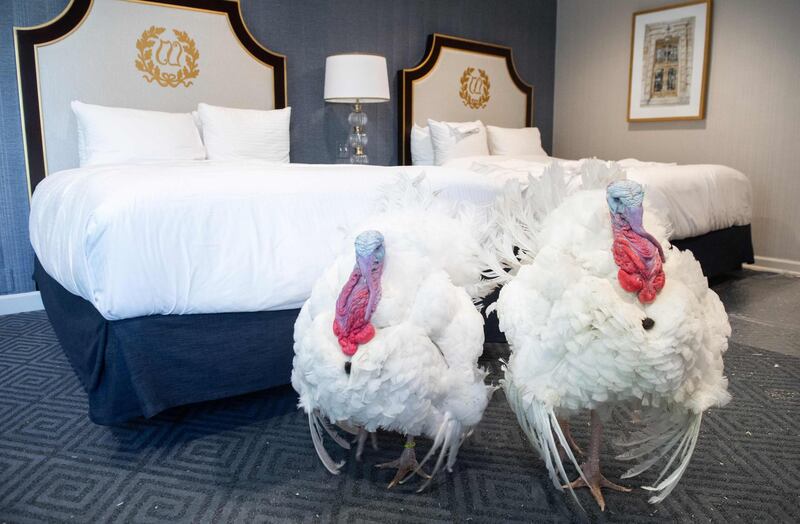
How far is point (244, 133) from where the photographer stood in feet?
11.0

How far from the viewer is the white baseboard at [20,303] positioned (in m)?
2.99

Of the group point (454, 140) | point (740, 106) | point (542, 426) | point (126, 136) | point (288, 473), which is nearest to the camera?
point (542, 426)

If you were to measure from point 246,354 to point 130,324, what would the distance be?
33 centimetres

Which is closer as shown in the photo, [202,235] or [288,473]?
[288,473]

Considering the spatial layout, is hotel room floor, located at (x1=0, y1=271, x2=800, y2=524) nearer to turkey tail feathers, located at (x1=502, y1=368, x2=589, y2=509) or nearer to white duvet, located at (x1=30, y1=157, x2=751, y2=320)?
turkey tail feathers, located at (x1=502, y1=368, x2=589, y2=509)

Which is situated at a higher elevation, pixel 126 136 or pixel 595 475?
pixel 126 136

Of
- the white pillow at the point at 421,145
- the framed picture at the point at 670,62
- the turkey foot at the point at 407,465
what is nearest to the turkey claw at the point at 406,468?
the turkey foot at the point at 407,465

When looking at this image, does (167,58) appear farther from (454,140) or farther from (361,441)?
(361,441)

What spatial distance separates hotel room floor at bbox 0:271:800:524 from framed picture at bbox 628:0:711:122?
3112mm

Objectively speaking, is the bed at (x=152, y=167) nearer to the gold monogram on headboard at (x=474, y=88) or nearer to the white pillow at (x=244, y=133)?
the white pillow at (x=244, y=133)

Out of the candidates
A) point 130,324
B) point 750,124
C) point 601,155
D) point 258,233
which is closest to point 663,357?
point 258,233

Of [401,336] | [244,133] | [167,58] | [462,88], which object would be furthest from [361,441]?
[462,88]

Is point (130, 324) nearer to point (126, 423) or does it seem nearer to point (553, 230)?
point (126, 423)

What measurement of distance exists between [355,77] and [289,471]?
2.73 metres
